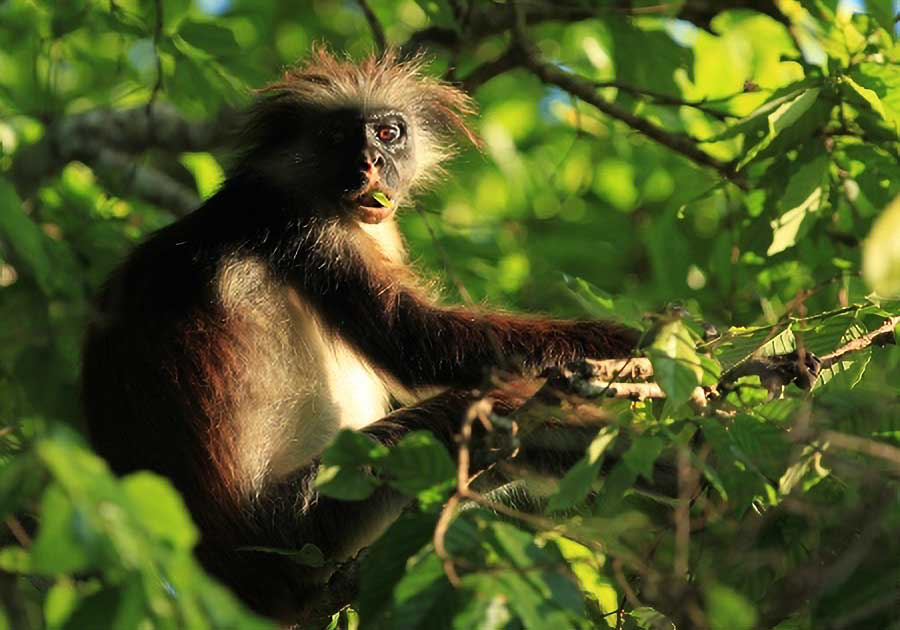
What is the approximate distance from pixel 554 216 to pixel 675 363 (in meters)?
5.94

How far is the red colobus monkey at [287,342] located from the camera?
538cm

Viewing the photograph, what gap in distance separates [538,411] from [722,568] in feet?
2.93

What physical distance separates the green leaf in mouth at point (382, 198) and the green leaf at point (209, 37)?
1130 millimetres

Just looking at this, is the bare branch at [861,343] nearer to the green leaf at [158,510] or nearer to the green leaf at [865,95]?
the green leaf at [865,95]

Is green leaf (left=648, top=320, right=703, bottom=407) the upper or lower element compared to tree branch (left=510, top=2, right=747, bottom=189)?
upper

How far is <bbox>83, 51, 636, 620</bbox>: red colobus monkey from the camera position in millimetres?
5383

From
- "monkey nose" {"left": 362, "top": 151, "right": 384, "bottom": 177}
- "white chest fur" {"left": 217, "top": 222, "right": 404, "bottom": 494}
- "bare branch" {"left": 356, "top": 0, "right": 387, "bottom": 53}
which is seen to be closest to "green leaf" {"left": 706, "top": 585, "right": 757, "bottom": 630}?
"white chest fur" {"left": 217, "top": 222, "right": 404, "bottom": 494}

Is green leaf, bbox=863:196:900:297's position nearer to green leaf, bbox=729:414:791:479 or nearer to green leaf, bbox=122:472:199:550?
green leaf, bbox=729:414:791:479

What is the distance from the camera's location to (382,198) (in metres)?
6.29

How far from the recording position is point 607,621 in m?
4.70

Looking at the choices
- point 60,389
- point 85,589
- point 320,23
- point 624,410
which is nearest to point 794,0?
point 624,410

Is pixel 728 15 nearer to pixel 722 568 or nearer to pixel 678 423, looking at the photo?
pixel 678 423

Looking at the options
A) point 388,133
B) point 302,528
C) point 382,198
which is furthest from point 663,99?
point 302,528

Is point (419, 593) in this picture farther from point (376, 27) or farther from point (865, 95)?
point (376, 27)
